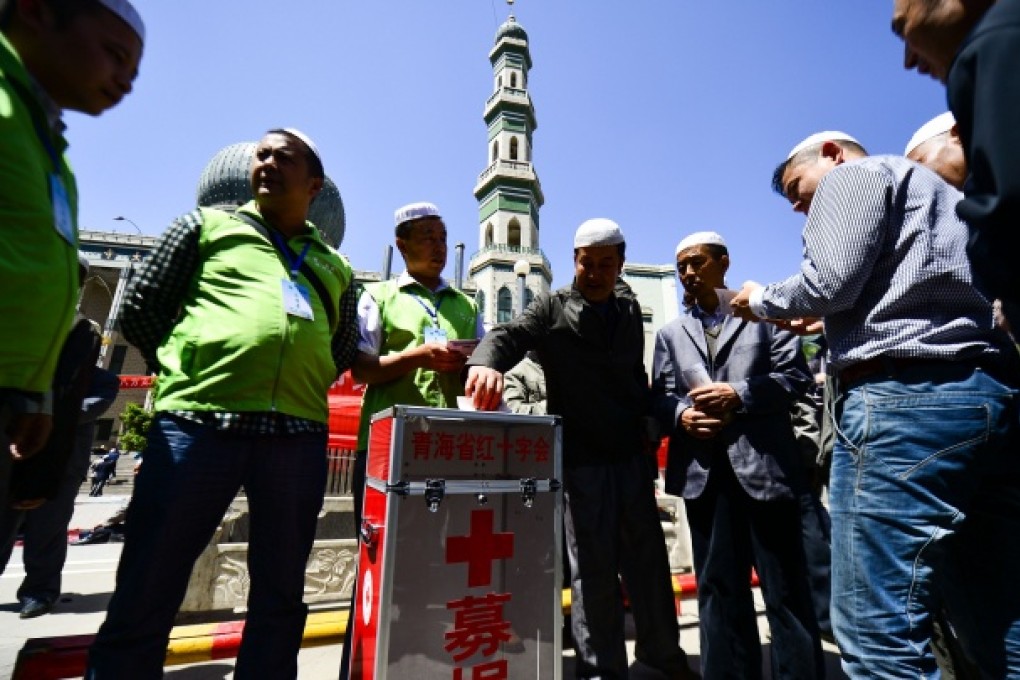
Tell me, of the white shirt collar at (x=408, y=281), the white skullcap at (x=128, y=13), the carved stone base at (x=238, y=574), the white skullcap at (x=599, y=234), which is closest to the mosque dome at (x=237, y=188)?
the carved stone base at (x=238, y=574)

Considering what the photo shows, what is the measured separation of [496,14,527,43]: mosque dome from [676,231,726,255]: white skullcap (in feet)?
144

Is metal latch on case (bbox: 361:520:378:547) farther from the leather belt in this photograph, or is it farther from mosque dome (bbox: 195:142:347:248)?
mosque dome (bbox: 195:142:347:248)

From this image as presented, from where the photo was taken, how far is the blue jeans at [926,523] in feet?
3.72

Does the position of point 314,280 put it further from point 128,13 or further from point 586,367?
point 586,367

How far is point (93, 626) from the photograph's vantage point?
2990mm

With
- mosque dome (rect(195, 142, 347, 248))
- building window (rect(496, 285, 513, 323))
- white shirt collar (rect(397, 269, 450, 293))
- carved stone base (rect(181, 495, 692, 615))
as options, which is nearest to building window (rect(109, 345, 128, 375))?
mosque dome (rect(195, 142, 347, 248))

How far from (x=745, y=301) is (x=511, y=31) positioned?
150 ft

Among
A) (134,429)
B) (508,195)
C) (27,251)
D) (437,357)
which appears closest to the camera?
(27,251)

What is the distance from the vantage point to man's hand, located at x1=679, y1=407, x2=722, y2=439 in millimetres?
2178

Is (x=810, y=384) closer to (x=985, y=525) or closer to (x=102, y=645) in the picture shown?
(x=985, y=525)

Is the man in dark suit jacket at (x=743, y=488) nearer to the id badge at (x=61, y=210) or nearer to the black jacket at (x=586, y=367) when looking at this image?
the black jacket at (x=586, y=367)

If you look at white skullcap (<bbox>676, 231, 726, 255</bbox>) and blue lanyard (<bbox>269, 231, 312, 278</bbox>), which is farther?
white skullcap (<bbox>676, 231, 726, 255</bbox>)

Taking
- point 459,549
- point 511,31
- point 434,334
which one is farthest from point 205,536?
point 511,31

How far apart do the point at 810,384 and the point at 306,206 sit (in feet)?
7.54
